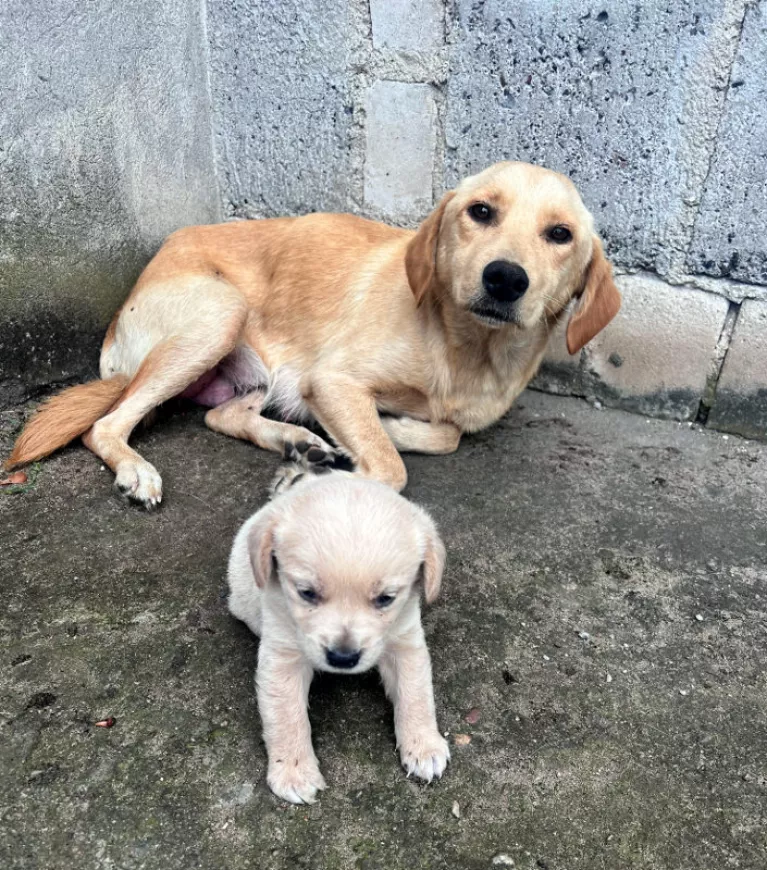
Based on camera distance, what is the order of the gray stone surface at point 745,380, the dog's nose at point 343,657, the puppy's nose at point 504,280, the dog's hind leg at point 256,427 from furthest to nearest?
the gray stone surface at point 745,380
the dog's hind leg at point 256,427
the puppy's nose at point 504,280
the dog's nose at point 343,657

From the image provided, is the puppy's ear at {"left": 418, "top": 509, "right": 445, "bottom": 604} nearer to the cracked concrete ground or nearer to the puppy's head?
the puppy's head

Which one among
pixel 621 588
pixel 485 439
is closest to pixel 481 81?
pixel 485 439

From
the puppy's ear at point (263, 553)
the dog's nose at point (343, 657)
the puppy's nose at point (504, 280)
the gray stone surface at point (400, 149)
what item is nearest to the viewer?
the dog's nose at point (343, 657)

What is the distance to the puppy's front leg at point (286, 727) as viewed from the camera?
1.75 m

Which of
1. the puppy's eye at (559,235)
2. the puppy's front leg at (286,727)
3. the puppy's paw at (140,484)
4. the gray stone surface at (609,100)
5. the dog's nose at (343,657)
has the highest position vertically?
the gray stone surface at (609,100)

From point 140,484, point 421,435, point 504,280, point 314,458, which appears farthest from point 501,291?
point 140,484

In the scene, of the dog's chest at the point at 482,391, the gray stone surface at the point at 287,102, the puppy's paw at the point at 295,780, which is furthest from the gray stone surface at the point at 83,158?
the puppy's paw at the point at 295,780

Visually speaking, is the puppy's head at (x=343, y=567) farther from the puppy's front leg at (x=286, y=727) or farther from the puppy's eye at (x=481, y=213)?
the puppy's eye at (x=481, y=213)

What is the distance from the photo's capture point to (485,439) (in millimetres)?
3510

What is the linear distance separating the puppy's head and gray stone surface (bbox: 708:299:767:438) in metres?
2.25

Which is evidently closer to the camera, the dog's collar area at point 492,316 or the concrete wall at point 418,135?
the dog's collar area at point 492,316

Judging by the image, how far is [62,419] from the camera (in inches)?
121

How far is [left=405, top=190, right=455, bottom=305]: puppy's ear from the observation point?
9.82 feet

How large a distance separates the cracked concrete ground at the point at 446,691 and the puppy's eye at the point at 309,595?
46 cm
